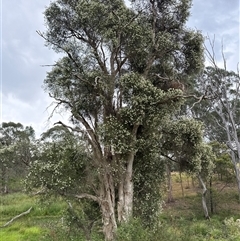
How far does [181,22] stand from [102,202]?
8.23 meters

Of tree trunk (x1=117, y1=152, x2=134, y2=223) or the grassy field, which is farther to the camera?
tree trunk (x1=117, y1=152, x2=134, y2=223)

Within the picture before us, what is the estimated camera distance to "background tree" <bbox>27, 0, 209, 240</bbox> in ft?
38.5

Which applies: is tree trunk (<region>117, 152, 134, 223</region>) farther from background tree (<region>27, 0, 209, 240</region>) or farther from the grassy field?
the grassy field

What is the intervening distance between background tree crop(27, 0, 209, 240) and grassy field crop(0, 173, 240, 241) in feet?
6.18

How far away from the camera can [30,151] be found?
37.2ft

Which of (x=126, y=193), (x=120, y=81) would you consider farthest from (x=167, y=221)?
(x=120, y=81)

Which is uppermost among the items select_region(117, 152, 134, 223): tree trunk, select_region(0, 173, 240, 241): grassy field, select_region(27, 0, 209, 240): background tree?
select_region(27, 0, 209, 240): background tree

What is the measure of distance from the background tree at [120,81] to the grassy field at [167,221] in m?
1.88

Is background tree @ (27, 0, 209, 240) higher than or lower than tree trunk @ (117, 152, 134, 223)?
higher

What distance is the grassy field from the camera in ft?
34.6

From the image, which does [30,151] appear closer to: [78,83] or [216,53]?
[78,83]

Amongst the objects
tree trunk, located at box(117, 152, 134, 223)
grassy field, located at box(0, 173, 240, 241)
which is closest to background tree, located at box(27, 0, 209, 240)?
tree trunk, located at box(117, 152, 134, 223)

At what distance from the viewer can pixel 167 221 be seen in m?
15.5

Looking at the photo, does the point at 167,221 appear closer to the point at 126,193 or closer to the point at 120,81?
the point at 126,193
